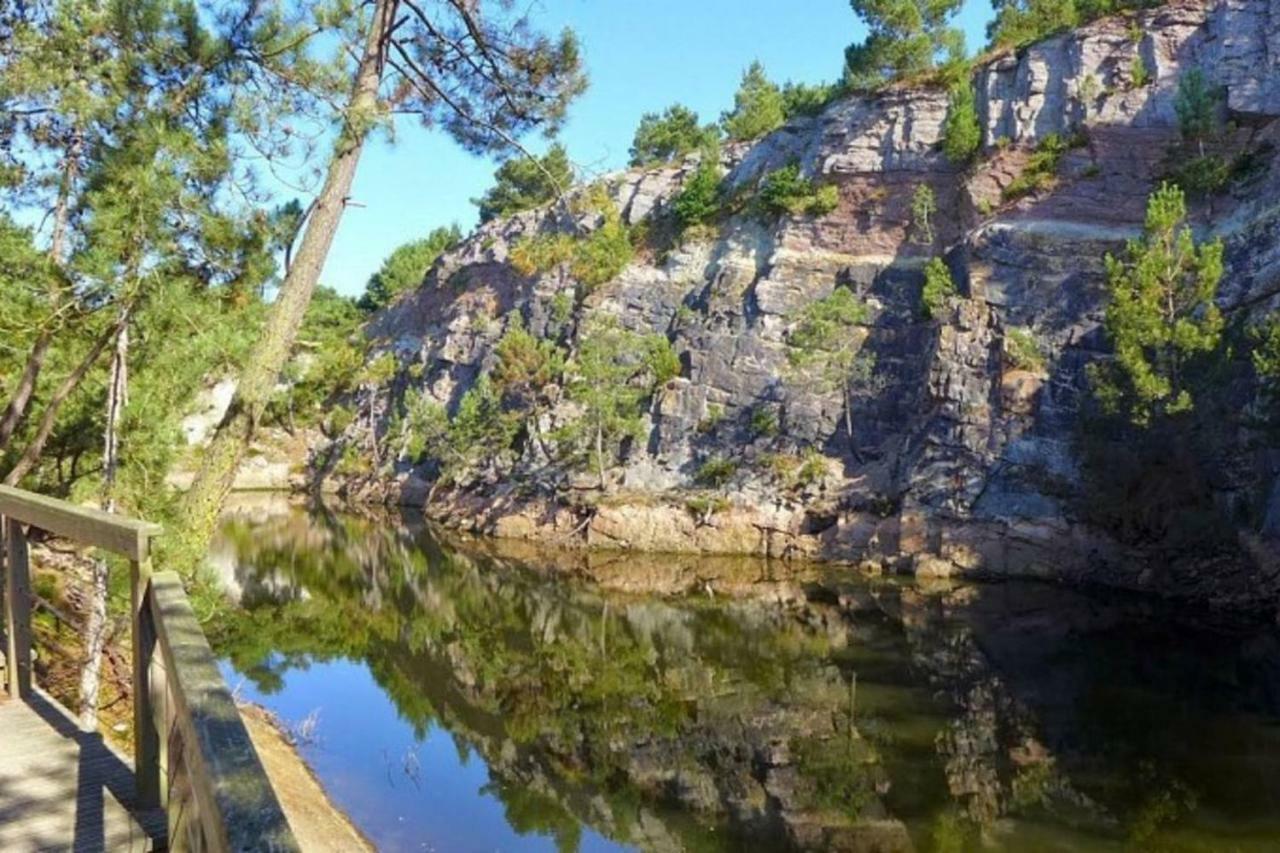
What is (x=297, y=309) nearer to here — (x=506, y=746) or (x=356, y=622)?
(x=506, y=746)

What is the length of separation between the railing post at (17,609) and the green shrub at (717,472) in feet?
96.9

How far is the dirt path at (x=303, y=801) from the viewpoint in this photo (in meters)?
9.62

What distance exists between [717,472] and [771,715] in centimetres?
1937

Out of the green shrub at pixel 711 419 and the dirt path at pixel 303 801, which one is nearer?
the dirt path at pixel 303 801

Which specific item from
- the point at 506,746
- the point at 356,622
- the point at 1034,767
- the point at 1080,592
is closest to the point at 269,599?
the point at 356,622

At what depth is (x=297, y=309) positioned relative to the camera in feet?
19.0

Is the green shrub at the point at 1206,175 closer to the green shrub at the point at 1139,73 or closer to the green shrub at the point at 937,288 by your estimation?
the green shrub at the point at 1139,73

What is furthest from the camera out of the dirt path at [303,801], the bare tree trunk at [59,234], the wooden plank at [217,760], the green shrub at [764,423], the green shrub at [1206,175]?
the green shrub at [764,423]

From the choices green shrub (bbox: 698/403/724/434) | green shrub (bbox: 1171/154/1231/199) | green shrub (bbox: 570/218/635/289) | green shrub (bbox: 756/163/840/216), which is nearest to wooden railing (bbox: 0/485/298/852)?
green shrub (bbox: 698/403/724/434)

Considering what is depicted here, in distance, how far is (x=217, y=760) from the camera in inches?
73.9

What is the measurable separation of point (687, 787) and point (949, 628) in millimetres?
9942

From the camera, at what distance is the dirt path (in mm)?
9625

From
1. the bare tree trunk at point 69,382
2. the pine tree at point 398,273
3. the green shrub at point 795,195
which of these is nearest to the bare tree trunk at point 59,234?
the bare tree trunk at point 69,382

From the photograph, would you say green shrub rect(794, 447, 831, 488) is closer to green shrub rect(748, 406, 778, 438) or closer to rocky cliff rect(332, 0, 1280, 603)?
rocky cliff rect(332, 0, 1280, 603)
